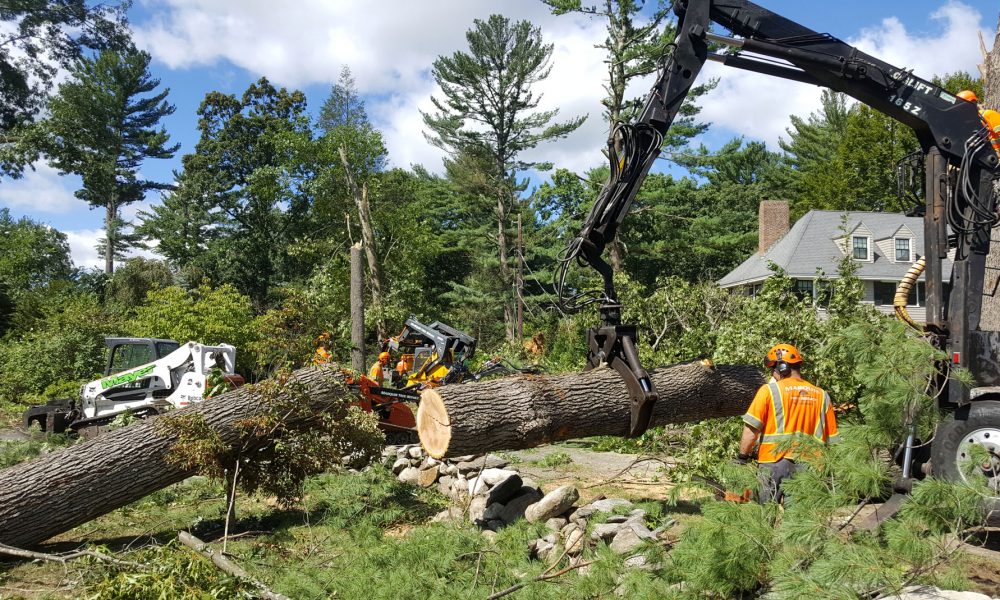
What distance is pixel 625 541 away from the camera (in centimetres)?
530

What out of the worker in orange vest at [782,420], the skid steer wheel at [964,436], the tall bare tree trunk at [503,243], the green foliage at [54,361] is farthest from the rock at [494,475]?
the tall bare tree trunk at [503,243]

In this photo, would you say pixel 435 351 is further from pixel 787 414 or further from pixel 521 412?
pixel 787 414

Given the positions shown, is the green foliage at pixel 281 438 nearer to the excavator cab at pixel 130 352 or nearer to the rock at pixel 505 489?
the rock at pixel 505 489

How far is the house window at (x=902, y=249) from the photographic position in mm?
27234

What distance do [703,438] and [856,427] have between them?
3.14 meters

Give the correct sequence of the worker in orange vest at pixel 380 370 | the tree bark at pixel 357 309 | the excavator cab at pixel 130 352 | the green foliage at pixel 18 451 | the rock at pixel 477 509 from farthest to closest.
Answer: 1. the tree bark at pixel 357 309
2. the worker in orange vest at pixel 380 370
3. the excavator cab at pixel 130 352
4. the green foliage at pixel 18 451
5. the rock at pixel 477 509

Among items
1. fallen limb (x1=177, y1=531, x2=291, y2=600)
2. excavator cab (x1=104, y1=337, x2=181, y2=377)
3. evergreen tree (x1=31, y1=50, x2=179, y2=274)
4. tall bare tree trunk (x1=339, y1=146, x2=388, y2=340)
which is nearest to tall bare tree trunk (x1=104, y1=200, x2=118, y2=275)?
evergreen tree (x1=31, y1=50, x2=179, y2=274)

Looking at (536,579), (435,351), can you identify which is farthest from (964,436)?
(435,351)

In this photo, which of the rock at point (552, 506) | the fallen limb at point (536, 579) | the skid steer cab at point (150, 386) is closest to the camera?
the fallen limb at point (536, 579)

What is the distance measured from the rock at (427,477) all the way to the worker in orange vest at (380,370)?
Answer: 4285mm

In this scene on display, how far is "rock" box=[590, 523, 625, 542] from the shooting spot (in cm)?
551

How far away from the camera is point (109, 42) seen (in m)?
27.9

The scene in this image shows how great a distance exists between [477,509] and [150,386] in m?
7.39

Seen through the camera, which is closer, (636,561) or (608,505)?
(636,561)
